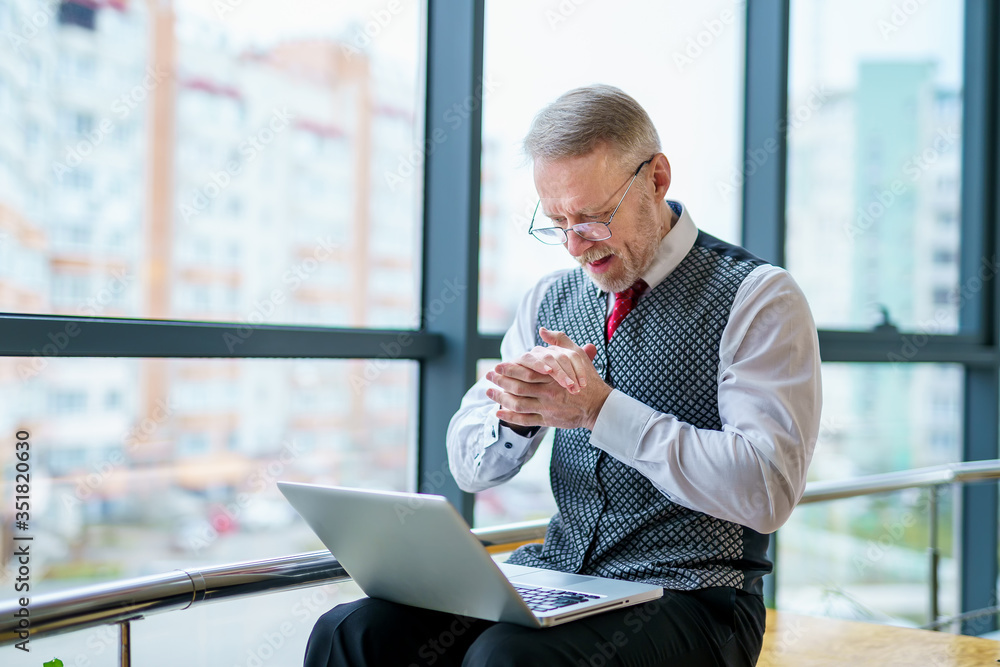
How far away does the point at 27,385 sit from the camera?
187 centimetres

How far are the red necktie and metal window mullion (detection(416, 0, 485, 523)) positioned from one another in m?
0.75

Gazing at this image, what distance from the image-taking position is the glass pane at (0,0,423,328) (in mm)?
1892

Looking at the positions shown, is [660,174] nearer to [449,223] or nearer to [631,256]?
[631,256]

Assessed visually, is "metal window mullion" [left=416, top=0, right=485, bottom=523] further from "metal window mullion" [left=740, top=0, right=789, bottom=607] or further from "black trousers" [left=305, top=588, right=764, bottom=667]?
"metal window mullion" [left=740, top=0, right=789, bottom=607]

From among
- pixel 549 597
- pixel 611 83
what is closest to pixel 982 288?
pixel 611 83

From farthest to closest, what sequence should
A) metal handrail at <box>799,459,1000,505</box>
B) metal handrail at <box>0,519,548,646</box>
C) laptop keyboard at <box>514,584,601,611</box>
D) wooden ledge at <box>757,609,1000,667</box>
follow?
metal handrail at <box>799,459,1000,505</box>, wooden ledge at <box>757,609,1000,667</box>, laptop keyboard at <box>514,584,601,611</box>, metal handrail at <box>0,519,548,646</box>

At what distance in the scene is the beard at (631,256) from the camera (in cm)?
171

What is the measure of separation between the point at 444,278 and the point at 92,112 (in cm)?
95

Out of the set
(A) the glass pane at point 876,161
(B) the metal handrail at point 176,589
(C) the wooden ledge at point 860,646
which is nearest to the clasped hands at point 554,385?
(B) the metal handrail at point 176,589

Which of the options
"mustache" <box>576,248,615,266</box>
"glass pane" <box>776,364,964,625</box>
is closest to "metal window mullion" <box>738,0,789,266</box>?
"glass pane" <box>776,364,964,625</box>

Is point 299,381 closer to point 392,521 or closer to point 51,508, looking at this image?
point 51,508

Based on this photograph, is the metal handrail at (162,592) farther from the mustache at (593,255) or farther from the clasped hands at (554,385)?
the mustache at (593,255)

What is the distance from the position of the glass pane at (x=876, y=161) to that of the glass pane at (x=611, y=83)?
26 centimetres

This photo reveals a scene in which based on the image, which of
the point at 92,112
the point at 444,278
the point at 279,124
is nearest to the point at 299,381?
the point at 444,278
